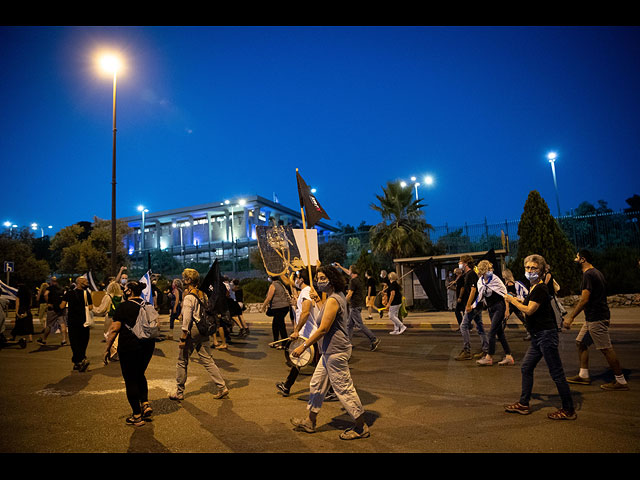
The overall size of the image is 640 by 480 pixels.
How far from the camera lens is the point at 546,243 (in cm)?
1852

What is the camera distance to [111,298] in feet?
28.5

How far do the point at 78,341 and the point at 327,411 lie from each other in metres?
5.96

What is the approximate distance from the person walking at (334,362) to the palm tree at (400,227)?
1853 centimetres

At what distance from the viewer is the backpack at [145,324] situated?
537cm

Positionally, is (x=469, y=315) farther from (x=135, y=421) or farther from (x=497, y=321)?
(x=135, y=421)

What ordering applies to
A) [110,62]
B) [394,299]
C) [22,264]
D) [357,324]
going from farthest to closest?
[22,264]
[110,62]
[394,299]
[357,324]

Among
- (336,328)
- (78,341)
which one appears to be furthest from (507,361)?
(78,341)

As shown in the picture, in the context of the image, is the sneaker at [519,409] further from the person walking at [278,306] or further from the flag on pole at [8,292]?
the flag on pole at [8,292]

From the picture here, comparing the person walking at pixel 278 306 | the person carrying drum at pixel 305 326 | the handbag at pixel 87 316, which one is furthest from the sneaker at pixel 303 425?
the handbag at pixel 87 316

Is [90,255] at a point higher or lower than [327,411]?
higher

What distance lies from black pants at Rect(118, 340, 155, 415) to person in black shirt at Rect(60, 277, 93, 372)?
13.1 ft

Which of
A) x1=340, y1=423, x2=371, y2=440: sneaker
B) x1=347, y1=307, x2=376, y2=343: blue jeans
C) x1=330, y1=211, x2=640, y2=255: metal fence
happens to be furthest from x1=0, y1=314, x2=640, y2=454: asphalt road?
x1=330, y1=211, x2=640, y2=255: metal fence

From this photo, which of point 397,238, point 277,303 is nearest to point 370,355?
point 277,303

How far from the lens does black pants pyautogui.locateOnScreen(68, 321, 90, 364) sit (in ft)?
28.8
